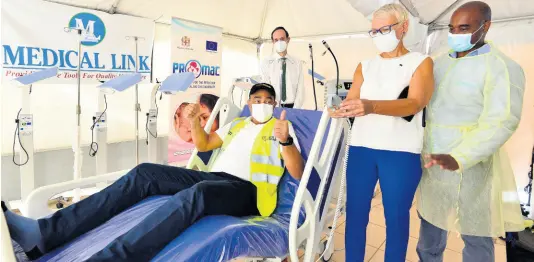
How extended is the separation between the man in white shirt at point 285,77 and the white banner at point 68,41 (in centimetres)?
138

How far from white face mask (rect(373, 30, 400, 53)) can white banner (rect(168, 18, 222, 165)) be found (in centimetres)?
269

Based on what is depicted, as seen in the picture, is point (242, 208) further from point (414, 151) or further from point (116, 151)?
point (116, 151)

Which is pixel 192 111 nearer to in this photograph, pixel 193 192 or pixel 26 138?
pixel 193 192

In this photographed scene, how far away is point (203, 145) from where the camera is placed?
2.08 m

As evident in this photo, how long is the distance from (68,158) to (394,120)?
331 centimetres

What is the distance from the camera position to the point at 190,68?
13.7 feet

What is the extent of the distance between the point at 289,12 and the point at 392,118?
11.8ft

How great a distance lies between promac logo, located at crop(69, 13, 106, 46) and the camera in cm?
321

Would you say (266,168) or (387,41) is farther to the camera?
(266,168)

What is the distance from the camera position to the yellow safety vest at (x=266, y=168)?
1746mm

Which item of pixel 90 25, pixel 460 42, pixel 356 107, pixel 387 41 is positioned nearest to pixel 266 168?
pixel 356 107

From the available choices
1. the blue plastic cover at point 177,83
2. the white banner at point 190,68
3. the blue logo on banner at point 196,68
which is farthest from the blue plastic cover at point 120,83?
the blue logo on banner at point 196,68

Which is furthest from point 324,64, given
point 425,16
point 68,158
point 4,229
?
point 4,229

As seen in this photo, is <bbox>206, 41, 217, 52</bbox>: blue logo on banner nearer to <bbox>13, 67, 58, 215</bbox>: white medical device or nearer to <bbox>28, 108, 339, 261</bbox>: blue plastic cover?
<bbox>13, 67, 58, 215</bbox>: white medical device
